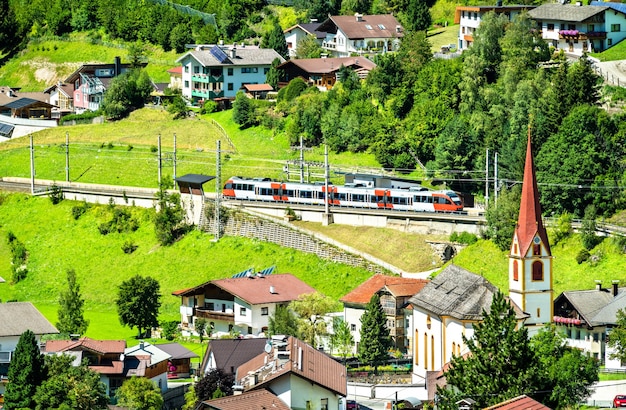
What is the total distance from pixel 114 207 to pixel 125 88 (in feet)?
83.2

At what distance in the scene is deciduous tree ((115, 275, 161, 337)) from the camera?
9256 cm

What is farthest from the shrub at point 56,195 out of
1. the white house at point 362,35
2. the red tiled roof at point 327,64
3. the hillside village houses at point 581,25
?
the hillside village houses at point 581,25

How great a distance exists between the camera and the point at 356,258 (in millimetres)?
98875

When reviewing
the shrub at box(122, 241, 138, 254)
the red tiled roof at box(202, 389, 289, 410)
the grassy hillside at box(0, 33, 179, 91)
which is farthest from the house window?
the grassy hillside at box(0, 33, 179, 91)

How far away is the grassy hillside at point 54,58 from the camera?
517 feet

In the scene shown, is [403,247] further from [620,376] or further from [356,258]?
[620,376]

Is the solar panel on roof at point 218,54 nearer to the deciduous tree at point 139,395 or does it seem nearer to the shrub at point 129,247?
the shrub at point 129,247

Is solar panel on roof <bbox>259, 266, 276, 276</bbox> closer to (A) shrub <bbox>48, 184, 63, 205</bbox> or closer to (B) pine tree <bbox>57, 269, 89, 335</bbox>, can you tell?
(B) pine tree <bbox>57, 269, 89, 335</bbox>

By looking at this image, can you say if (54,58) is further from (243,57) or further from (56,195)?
(56,195)

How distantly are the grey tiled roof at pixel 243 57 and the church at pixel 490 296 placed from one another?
56856 millimetres

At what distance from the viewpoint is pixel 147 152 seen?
125m

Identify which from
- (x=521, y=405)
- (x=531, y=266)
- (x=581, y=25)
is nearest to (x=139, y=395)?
(x=531, y=266)

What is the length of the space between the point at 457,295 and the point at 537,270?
4.06 m

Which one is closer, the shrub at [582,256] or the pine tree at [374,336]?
the pine tree at [374,336]
